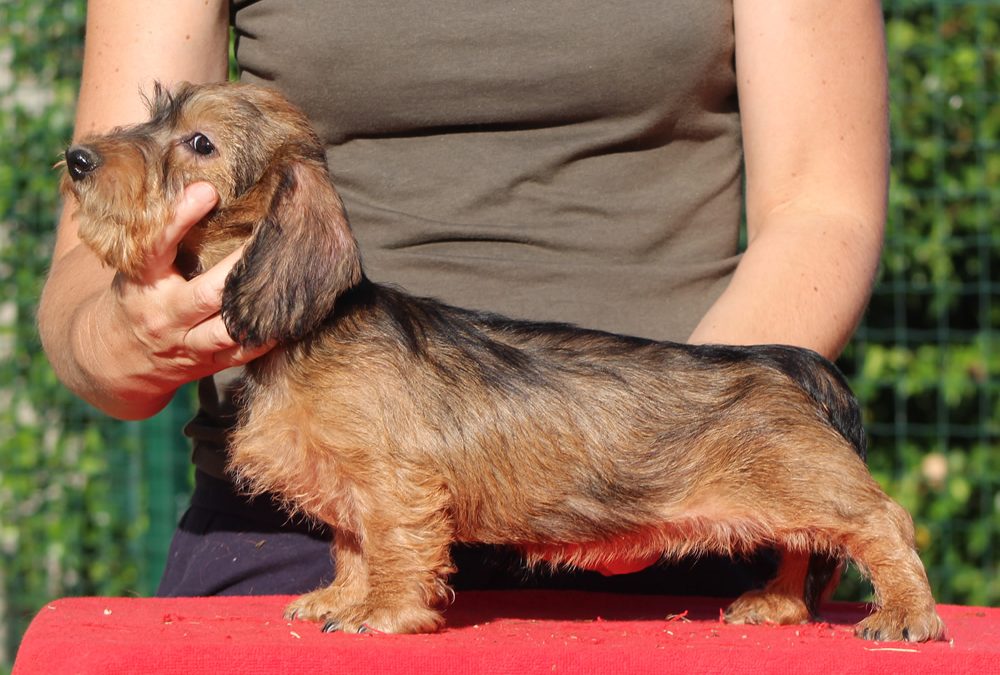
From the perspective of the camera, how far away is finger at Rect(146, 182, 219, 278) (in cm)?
288

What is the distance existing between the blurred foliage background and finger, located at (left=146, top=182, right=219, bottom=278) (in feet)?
14.0

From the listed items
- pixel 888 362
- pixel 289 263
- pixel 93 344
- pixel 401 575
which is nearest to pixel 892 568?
pixel 401 575

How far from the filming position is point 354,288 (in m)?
3.07

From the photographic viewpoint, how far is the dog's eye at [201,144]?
3013 millimetres

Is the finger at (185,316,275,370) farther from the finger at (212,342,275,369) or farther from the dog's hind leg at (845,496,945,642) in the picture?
the dog's hind leg at (845,496,945,642)

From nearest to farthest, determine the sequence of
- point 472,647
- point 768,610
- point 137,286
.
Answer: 1. point 472,647
2. point 137,286
3. point 768,610

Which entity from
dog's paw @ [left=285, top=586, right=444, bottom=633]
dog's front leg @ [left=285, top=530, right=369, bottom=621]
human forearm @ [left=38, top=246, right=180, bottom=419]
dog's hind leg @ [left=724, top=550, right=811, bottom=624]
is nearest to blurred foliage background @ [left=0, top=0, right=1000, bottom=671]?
human forearm @ [left=38, top=246, right=180, bottom=419]

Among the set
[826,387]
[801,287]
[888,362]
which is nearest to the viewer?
[826,387]

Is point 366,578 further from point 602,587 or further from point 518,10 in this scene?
point 518,10

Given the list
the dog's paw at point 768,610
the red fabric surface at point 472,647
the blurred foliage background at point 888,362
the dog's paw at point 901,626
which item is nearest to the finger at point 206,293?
the red fabric surface at point 472,647

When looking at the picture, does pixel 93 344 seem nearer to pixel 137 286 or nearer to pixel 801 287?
pixel 137 286

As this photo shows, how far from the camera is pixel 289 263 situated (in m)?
2.89

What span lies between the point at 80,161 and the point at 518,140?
1.34 metres

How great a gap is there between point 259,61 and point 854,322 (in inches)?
72.7
